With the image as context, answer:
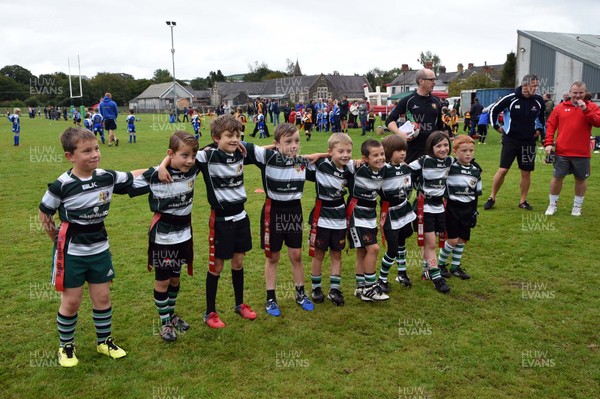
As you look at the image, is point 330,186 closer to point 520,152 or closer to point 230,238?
point 230,238

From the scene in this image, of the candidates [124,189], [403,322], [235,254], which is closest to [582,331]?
[403,322]

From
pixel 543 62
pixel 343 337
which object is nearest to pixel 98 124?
pixel 343 337

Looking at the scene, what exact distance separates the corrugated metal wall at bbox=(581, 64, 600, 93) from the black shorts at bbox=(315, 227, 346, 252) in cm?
4077

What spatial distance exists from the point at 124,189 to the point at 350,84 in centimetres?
10390

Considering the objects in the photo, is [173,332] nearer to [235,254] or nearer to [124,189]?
[235,254]

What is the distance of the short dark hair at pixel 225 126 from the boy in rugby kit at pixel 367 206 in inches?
53.9

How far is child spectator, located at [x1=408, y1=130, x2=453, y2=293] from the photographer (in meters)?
5.62

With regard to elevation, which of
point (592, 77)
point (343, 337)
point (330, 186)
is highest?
point (592, 77)

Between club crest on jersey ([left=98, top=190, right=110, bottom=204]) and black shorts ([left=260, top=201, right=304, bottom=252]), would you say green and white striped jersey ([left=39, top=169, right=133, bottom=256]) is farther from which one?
black shorts ([left=260, top=201, right=304, bottom=252])

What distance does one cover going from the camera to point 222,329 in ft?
15.6

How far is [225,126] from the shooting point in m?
4.59

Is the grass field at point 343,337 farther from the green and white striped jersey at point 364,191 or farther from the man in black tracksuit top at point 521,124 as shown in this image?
the man in black tracksuit top at point 521,124

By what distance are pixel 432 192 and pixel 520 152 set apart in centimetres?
418

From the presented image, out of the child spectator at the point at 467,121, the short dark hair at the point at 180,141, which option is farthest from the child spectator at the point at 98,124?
the short dark hair at the point at 180,141
